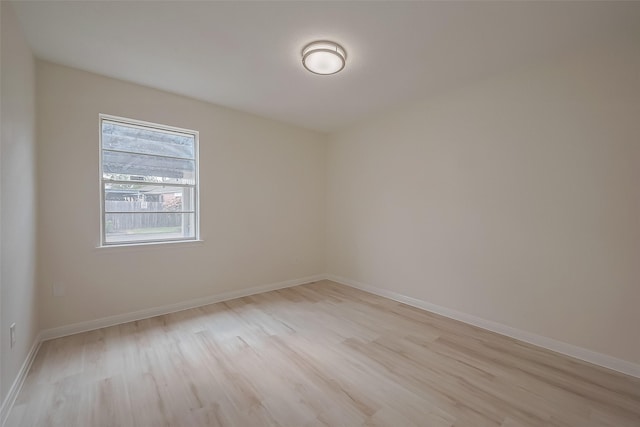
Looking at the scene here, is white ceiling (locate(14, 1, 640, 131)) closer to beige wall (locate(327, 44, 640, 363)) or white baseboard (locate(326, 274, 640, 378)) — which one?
beige wall (locate(327, 44, 640, 363))

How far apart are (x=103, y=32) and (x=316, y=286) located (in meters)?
3.76

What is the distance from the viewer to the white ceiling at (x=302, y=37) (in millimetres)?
1804

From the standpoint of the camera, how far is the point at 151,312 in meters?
3.01

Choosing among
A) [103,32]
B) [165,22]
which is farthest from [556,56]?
[103,32]

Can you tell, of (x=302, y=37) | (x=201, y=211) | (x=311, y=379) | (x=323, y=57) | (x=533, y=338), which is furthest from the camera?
(x=201, y=211)

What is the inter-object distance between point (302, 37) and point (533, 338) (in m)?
3.35

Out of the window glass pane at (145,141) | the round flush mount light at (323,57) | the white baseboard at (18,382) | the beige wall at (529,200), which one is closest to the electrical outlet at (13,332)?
the white baseboard at (18,382)

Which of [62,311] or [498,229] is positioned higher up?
[498,229]

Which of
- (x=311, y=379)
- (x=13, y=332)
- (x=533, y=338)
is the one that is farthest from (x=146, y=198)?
(x=533, y=338)

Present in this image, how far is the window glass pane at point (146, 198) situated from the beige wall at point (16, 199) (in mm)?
606

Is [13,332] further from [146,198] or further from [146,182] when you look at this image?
[146,182]

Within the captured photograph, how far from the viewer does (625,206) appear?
6.77 feet

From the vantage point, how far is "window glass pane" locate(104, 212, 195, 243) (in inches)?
113

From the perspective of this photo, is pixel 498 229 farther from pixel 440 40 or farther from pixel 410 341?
pixel 440 40
